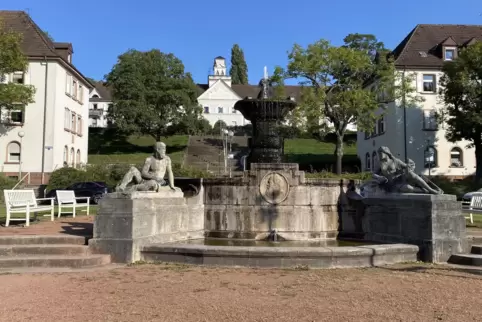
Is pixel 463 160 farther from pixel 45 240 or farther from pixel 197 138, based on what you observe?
pixel 45 240

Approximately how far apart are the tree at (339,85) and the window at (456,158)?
32.1 ft

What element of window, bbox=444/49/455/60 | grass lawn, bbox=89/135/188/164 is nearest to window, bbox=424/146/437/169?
window, bbox=444/49/455/60

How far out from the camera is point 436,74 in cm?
4434

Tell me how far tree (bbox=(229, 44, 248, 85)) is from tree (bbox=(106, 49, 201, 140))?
2162 inches

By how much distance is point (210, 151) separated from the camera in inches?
2311

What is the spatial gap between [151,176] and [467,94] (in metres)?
34.7

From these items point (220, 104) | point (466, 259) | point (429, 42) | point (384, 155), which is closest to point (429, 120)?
point (429, 42)

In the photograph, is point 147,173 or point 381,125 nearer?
point 147,173

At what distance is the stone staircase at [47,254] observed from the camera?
7871 millimetres

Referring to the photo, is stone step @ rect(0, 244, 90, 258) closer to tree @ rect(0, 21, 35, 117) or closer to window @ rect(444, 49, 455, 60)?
tree @ rect(0, 21, 35, 117)

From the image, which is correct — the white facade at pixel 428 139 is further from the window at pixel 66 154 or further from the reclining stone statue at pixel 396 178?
the reclining stone statue at pixel 396 178

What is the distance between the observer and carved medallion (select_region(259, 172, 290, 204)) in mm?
10820

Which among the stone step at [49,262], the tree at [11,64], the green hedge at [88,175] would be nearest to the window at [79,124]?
the green hedge at [88,175]

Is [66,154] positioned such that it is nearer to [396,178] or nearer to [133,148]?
[133,148]
